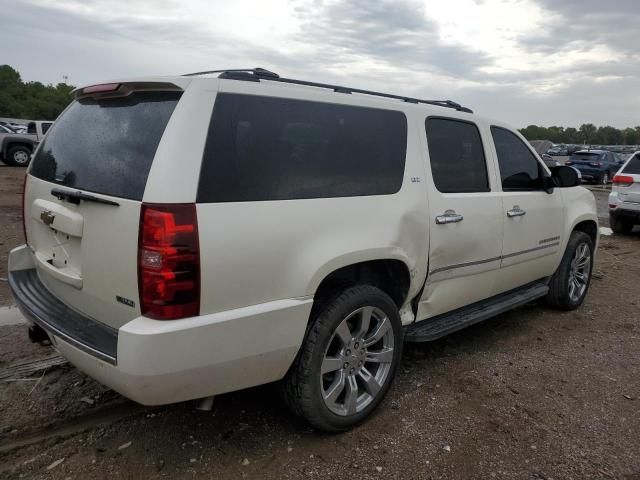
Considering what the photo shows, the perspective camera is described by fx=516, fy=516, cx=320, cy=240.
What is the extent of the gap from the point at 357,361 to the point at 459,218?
1208mm

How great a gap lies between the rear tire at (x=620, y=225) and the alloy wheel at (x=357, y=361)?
354 inches

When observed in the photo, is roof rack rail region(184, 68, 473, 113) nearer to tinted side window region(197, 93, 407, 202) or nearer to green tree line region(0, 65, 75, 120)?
tinted side window region(197, 93, 407, 202)

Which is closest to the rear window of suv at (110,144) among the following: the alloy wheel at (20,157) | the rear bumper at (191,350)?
the rear bumper at (191,350)

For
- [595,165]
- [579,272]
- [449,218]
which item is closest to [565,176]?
[579,272]

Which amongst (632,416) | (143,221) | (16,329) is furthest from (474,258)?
(16,329)

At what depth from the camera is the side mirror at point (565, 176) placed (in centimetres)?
454

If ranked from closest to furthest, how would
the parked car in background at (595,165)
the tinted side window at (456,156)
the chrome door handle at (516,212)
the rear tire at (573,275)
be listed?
the tinted side window at (456,156)
the chrome door handle at (516,212)
the rear tire at (573,275)
the parked car in background at (595,165)

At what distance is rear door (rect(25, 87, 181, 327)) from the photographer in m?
2.22

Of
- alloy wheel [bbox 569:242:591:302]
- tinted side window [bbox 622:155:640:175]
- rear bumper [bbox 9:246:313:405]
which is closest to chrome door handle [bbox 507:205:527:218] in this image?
alloy wheel [bbox 569:242:591:302]

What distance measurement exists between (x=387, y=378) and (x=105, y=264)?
1694 mm

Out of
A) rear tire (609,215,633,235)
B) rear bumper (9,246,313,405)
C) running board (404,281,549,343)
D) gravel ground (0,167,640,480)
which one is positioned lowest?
gravel ground (0,167,640,480)

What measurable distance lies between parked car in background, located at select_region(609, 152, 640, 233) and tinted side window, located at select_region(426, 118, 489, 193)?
7.30 metres

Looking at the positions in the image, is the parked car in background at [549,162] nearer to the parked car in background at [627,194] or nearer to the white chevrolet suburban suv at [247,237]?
the parked car in background at [627,194]

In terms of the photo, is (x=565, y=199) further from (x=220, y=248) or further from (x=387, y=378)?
(x=220, y=248)
